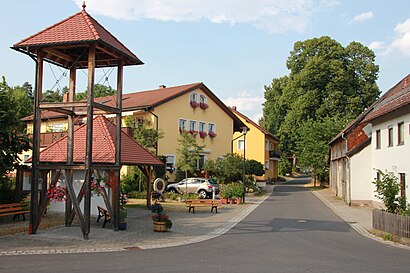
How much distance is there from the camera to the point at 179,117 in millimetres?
38188

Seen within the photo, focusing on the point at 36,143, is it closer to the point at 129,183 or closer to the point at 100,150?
the point at 100,150

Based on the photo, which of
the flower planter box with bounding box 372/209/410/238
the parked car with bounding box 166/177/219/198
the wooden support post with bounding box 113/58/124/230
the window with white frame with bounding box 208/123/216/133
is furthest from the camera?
the window with white frame with bounding box 208/123/216/133

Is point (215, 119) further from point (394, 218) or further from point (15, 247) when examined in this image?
point (15, 247)

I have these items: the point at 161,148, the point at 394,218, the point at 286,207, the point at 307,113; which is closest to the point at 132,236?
the point at 394,218

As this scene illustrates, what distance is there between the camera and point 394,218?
1506cm

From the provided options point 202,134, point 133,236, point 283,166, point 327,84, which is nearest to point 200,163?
point 202,134

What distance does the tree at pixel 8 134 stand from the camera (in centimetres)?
1669

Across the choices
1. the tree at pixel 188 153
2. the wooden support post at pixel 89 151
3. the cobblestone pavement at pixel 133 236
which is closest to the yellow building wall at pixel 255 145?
the tree at pixel 188 153

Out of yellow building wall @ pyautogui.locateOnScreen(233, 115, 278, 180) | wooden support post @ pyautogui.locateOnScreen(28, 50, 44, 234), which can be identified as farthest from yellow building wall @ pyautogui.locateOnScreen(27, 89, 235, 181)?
wooden support post @ pyautogui.locateOnScreen(28, 50, 44, 234)

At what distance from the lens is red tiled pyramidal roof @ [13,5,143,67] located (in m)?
14.1

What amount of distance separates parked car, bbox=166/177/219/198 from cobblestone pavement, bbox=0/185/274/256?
36.6 ft

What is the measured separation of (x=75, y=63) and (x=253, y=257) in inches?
393

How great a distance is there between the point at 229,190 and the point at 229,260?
18.3 m

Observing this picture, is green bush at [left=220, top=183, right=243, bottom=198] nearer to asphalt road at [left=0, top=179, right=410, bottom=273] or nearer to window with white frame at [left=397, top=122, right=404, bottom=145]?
window with white frame at [left=397, top=122, right=404, bottom=145]
